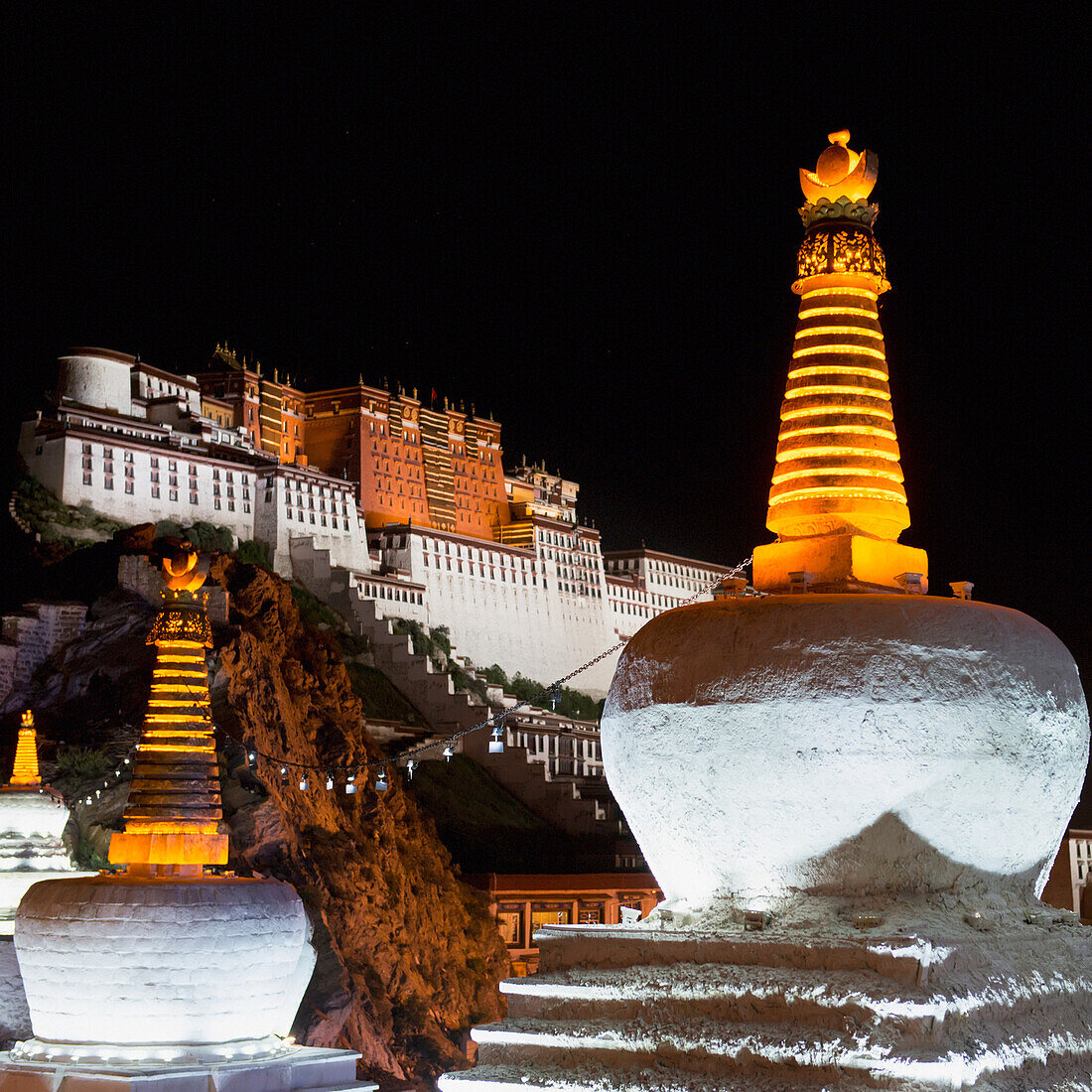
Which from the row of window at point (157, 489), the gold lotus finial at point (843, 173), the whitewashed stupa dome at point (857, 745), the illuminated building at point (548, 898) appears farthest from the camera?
the row of window at point (157, 489)

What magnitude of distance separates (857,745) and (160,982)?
6632 millimetres

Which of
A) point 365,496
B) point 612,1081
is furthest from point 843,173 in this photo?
point 365,496

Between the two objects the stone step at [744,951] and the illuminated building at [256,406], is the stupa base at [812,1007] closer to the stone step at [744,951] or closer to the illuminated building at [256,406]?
the stone step at [744,951]

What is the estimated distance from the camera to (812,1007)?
7082 mm

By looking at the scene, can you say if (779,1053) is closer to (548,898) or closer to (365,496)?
(548,898)

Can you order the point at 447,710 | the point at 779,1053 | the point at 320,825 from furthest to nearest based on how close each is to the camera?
the point at 447,710, the point at 320,825, the point at 779,1053

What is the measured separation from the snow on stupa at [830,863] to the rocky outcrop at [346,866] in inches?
774

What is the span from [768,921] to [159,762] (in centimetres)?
702

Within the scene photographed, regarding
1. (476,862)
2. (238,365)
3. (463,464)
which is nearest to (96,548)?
(476,862)

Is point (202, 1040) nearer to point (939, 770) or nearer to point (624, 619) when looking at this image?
point (939, 770)

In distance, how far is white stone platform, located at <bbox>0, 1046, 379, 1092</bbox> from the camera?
10.9 meters

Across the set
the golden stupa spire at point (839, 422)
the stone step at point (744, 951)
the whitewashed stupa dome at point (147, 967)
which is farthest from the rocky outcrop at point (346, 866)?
the golden stupa spire at point (839, 422)

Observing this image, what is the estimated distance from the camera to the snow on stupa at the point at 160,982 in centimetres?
1123

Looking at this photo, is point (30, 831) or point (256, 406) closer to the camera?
point (30, 831)
